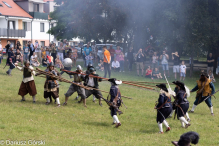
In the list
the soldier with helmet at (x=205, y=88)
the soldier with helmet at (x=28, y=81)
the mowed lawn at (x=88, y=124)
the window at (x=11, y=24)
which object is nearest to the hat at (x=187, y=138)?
the mowed lawn at (x=88, y=124)

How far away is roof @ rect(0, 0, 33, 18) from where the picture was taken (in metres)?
36.9

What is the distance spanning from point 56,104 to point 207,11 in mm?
12561

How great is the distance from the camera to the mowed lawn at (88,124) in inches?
268

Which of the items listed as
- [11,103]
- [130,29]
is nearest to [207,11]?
[130,29]

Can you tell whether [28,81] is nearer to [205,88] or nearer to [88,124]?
[88,124]

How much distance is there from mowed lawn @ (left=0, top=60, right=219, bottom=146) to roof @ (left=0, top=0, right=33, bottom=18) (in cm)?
2793

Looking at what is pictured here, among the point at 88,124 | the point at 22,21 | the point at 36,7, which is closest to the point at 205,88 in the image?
the point at 88,124

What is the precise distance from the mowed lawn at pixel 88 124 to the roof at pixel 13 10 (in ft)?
91.6

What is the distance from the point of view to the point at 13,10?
38.4 meters

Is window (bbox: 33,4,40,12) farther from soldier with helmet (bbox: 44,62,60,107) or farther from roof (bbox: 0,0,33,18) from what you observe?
soldier with helmet (bbox: 44,62,60,107)

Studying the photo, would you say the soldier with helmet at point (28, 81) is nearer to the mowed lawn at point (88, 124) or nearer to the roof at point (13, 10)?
the mowed lawn at point (88, 124)

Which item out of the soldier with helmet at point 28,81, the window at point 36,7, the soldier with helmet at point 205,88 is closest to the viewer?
the soldier with helmet at point 205,88

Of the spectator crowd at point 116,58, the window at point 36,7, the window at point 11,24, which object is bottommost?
Result: the spectator crowd at point 116,58

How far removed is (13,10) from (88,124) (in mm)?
33925
